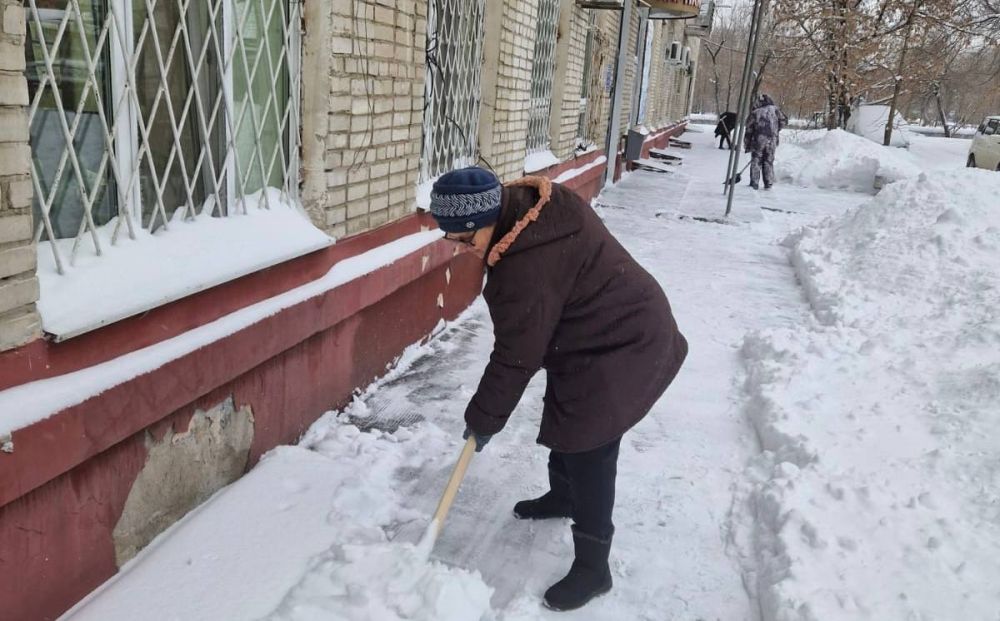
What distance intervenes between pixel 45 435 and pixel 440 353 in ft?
8.65

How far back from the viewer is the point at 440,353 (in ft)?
13.9

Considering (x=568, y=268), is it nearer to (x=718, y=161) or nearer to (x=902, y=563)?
(x=902, y=563)

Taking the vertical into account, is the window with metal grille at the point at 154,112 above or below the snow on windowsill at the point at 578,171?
above

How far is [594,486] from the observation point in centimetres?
224

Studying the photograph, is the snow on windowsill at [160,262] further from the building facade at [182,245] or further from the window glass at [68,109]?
the window glass at [68,109]

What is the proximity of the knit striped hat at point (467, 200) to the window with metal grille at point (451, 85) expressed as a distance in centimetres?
233

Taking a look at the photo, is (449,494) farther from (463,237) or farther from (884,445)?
(884,445)

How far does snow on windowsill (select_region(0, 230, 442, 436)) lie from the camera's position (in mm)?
1661

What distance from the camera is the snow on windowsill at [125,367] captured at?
1661 millimetres

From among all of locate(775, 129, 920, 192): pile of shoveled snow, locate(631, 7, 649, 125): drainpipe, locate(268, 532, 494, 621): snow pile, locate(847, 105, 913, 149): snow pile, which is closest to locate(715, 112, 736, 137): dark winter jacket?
locate(775, 129, 920, 192): pile of shoveled snow

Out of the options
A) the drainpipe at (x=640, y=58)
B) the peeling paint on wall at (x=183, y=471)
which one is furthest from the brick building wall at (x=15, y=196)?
the drainpipe at (x=640, y=58)

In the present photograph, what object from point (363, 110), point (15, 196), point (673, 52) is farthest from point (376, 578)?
point (673, 52)

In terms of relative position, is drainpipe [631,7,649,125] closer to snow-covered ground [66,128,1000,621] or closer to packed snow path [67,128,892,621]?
snow-covered ground [66,128,1000,621]

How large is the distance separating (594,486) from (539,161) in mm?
4890
